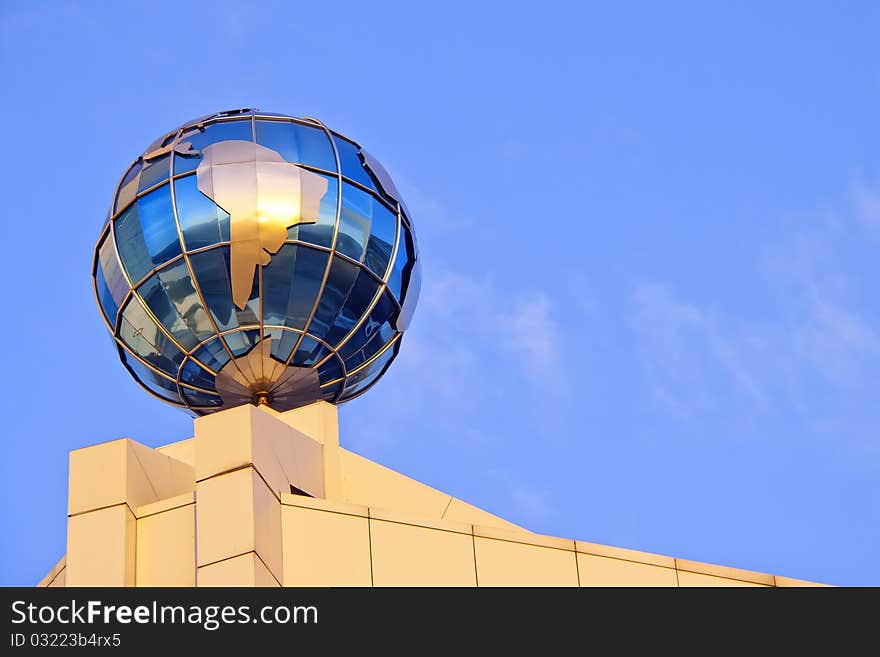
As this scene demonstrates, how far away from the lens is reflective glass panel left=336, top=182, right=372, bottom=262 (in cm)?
2742

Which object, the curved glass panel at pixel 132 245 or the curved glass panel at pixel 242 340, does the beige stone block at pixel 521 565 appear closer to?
the curved glass panel at pixel 242 340

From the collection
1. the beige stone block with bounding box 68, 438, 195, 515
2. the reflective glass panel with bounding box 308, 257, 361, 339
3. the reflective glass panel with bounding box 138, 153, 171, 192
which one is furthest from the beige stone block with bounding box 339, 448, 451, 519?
the reflective glass panel with bounding box 138, 153, 171, 192

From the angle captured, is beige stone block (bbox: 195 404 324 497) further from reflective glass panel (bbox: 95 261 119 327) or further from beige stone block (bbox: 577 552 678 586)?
beige stone block (bbox: 577 552 678 586)

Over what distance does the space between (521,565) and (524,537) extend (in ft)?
1.38

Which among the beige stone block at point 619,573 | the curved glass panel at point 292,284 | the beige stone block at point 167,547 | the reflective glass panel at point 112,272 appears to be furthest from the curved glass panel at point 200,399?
the beige stone block at point 619,573

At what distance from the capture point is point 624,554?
2669 centimetres

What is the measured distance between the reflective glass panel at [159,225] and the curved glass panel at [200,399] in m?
2.08

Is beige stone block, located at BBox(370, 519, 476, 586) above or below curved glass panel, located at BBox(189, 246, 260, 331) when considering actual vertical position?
below

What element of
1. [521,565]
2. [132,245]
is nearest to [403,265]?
[132,245]

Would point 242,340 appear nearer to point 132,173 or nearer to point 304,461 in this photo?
point 304,461

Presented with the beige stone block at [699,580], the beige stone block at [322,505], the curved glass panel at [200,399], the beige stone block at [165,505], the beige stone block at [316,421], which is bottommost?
the beige stone block at [699,580]

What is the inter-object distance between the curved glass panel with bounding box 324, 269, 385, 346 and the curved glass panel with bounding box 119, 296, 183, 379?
213 centimetres

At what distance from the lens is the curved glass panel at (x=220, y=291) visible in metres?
26.8
